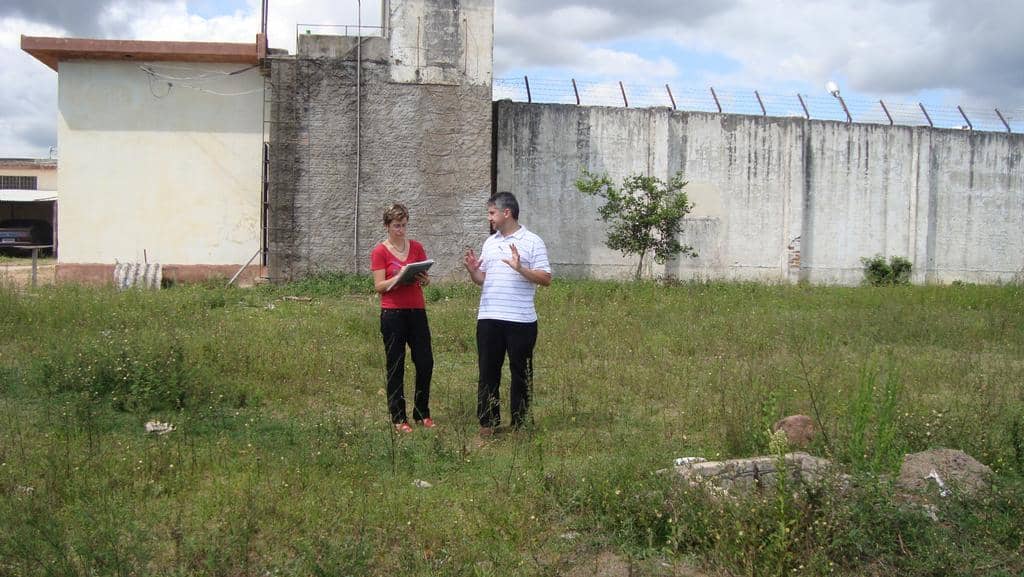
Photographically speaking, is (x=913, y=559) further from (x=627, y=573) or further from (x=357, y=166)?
(x=357, y=166)

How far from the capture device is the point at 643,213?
15984mm

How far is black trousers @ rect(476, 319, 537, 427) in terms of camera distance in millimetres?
5887

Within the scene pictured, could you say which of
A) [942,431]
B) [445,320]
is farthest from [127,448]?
[445,320]

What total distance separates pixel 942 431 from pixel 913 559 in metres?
1.79

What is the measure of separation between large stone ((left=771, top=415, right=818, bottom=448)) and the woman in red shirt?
7.92ft

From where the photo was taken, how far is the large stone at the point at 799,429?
5.13m

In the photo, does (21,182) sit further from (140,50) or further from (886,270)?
(886,270)

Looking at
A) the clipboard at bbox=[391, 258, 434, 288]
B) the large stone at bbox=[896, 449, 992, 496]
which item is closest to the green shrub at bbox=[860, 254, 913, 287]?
the large stone at bbox=[896, 449, 992, 496]

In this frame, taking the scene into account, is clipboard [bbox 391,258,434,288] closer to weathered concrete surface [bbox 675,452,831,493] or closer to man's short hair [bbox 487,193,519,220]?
man's short hair [bbox 487,193,519,220]

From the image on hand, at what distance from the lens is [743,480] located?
422cm

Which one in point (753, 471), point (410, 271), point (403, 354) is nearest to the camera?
point (753, 471)

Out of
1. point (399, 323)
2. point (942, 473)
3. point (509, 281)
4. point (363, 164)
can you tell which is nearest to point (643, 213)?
point (363, 164)

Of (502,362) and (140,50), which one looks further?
(140,50)

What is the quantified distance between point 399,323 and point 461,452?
4.01 feet
